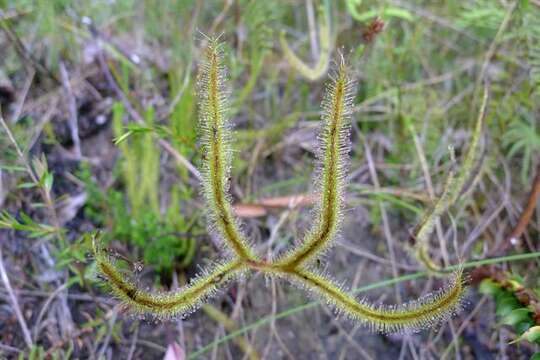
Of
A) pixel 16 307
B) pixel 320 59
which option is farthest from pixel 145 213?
pixel 320 59

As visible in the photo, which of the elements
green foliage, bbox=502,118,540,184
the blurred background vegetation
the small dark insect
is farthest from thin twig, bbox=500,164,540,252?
the small dark insect

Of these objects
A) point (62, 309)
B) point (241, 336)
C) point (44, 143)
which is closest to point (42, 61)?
point (44, 143)

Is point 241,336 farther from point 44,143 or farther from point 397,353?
point 44,143

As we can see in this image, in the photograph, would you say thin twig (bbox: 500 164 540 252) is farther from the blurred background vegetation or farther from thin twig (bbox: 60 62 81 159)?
thin twig (bbox: 60 62 81 159)

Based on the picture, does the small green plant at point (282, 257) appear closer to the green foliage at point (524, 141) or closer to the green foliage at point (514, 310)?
the green foliage at point (514, 310)

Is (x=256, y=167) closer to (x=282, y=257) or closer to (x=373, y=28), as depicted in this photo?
(x=373, y=28)
